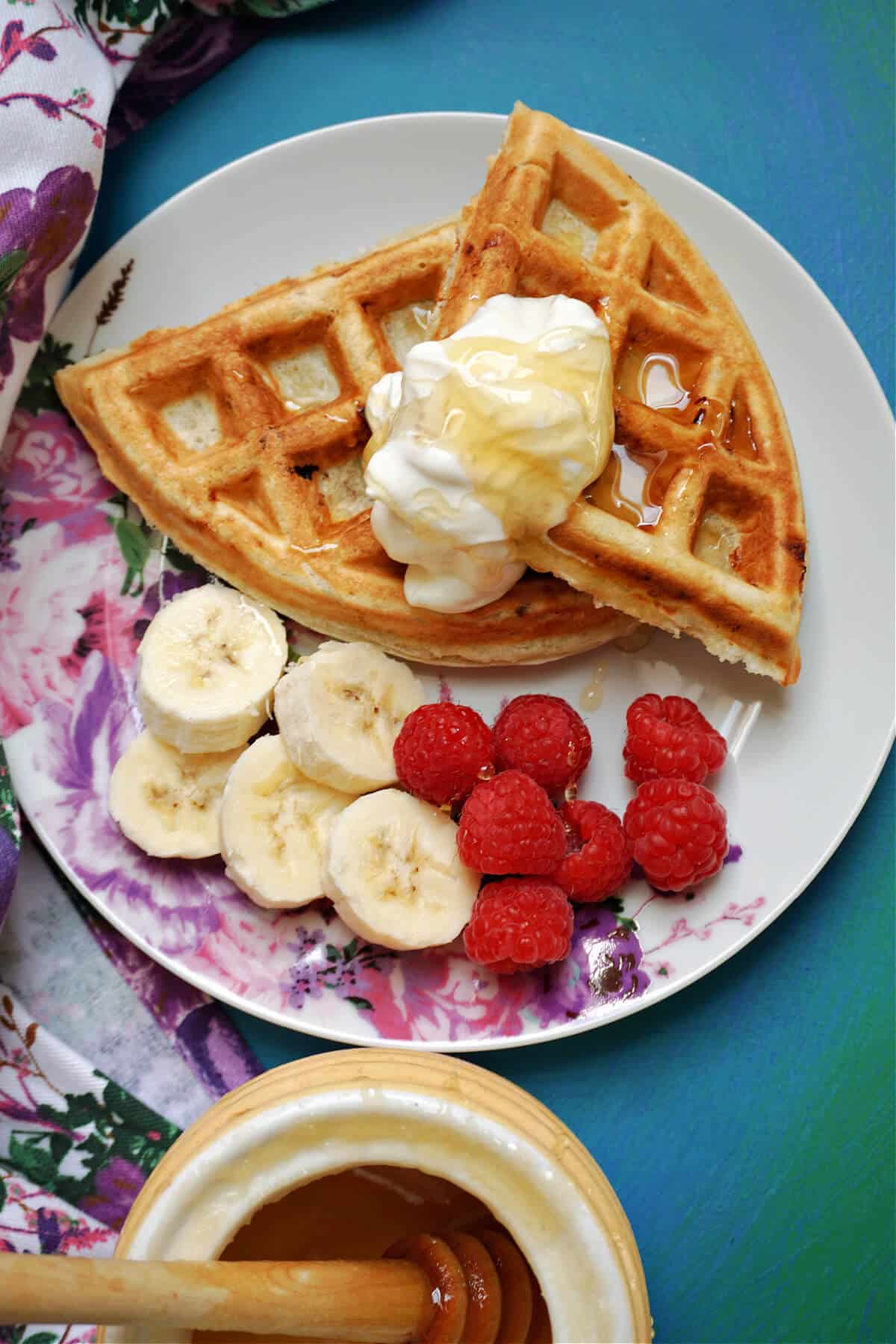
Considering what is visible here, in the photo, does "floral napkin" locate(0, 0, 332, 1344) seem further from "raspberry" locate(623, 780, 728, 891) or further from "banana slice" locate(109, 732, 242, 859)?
"raspberry" locate(623, 780, 728, 891)

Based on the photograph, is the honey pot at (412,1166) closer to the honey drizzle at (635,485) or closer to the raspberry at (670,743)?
the raspberry at (670,743)

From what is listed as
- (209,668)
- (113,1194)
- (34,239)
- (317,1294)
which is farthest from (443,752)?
(34,239)

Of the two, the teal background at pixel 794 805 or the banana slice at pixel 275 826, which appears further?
Answer: the teal background at pixel 794 805

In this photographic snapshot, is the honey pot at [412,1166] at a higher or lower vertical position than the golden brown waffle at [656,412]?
lower

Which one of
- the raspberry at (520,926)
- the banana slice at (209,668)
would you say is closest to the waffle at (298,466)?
the banana slice at (209,668)

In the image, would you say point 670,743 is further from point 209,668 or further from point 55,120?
point 55,120

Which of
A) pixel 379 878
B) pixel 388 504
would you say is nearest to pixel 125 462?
pixel 388 504
